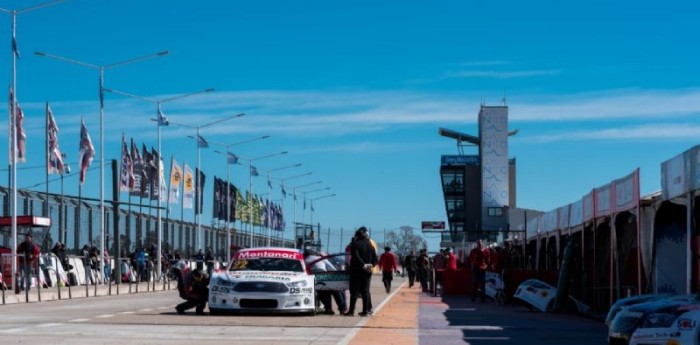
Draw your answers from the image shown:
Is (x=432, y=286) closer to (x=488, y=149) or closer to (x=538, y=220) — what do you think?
(x=538, y=220)

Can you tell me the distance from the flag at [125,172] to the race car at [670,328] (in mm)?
40483

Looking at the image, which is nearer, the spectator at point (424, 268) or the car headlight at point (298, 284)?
the car headlight at point (298, 284)

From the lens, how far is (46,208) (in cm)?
4406

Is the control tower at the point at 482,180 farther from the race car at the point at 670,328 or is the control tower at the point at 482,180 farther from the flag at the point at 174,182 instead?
the race car at the point at 670,328

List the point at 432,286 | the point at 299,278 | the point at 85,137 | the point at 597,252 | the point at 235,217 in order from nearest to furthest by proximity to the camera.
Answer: the point at 299,278, the point at 597,252, the point at 432,286, the point at 85,137, the point at 235,217

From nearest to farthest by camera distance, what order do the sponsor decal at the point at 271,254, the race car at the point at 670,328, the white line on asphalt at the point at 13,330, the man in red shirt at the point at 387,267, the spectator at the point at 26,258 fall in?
the race car at the point at 670,328 < the white line on asphalt at the point at 13,330 < the sponsor decal at the point at 271,254 < the spectator at the point at 26,258 < the man in red shirt at the point at 387,267

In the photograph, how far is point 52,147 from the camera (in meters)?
42.2

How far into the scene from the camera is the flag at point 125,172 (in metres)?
51.5

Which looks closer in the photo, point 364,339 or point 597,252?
point 364,339

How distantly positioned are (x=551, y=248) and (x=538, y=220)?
189 centimetres

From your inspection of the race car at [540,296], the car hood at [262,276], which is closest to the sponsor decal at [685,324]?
the car hood at [262,276]

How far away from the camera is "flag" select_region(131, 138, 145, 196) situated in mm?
52656

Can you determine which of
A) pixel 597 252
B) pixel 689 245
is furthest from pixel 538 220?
pixel 689 245

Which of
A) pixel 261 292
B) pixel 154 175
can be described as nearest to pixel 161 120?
pixel 154 175
